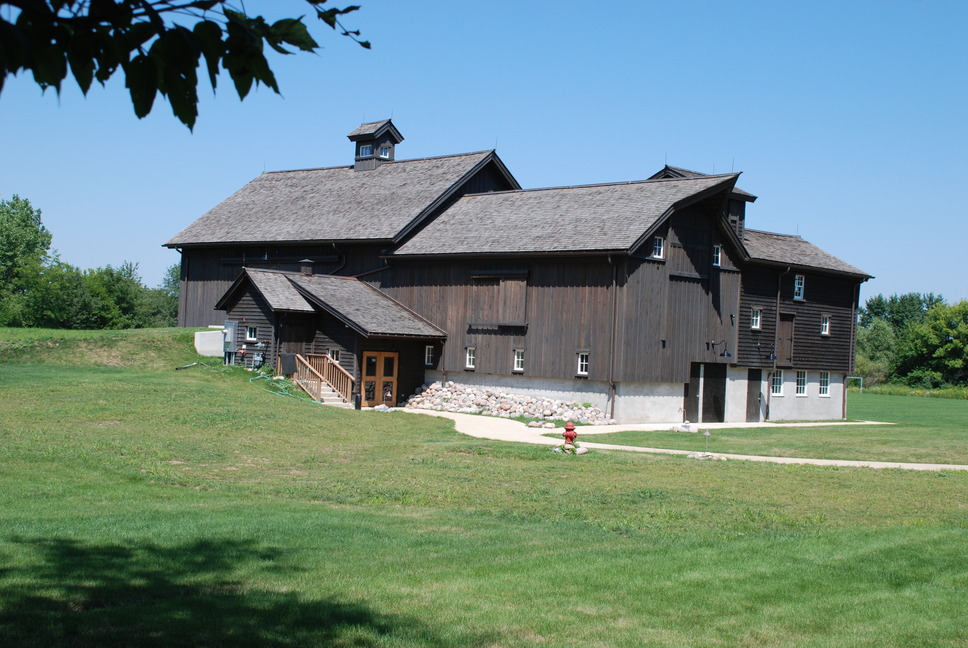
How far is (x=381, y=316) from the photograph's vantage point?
3772cm

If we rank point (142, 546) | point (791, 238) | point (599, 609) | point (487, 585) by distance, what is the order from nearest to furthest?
point (599, 609) → point (487, 585) → point (142, 546) → point (791, 238)

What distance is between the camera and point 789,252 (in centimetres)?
4316

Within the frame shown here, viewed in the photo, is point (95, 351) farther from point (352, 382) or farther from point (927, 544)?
point (927, 544)

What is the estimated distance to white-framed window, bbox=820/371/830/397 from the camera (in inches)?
1750

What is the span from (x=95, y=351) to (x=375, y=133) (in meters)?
16.9

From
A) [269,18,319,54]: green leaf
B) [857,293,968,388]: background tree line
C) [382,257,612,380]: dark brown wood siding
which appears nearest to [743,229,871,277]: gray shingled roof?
[382,257,612,380]: dark brown wood siding

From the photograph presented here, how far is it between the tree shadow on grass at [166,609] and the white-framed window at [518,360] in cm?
2723

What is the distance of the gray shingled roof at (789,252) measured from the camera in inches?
1641

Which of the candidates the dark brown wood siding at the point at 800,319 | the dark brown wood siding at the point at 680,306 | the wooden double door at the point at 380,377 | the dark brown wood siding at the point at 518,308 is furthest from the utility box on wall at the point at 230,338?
the dark brown wood siding at the point at 800,319

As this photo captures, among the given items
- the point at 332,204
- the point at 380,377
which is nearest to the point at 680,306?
the point at 380,377

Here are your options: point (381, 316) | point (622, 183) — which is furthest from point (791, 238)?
point (381, 316)

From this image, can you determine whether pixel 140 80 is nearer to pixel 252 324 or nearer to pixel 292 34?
pixel 292 34

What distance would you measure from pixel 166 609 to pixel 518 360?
29.5 metres

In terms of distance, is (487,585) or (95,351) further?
(95,351)
